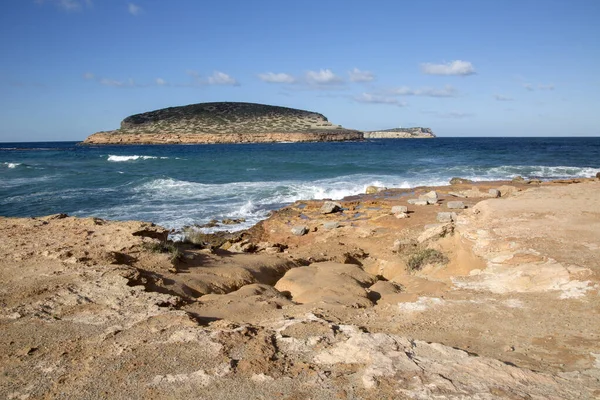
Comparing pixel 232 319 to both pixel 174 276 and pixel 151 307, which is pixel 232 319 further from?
pixel 174 276

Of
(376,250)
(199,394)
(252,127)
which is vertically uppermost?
(252,127)

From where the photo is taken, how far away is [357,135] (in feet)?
367

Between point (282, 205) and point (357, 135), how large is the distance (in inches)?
3721

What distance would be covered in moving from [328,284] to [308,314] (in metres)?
2.13

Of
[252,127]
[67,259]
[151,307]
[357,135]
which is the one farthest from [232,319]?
[357,135]

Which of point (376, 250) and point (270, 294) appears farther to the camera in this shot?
point (376, 250)

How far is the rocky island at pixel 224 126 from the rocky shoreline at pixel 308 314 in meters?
84.6

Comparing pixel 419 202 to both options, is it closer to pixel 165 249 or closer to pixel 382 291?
pixel 382 291

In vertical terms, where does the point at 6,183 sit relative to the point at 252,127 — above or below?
below

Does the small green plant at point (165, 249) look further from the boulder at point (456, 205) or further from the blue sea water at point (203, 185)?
the boulder at point (456, 205)

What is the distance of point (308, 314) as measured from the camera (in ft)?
18.3

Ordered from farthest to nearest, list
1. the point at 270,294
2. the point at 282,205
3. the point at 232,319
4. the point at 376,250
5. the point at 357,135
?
1. the point at 357,135
2. the point at 282,205
3. the point at 376,250
4. the point at 270,294
5. the point at 232,319

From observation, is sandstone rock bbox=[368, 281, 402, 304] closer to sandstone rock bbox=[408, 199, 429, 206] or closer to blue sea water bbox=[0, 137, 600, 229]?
blue sea water bbox=[0, 137, 600, 229]

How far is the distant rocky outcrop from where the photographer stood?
172 meters
